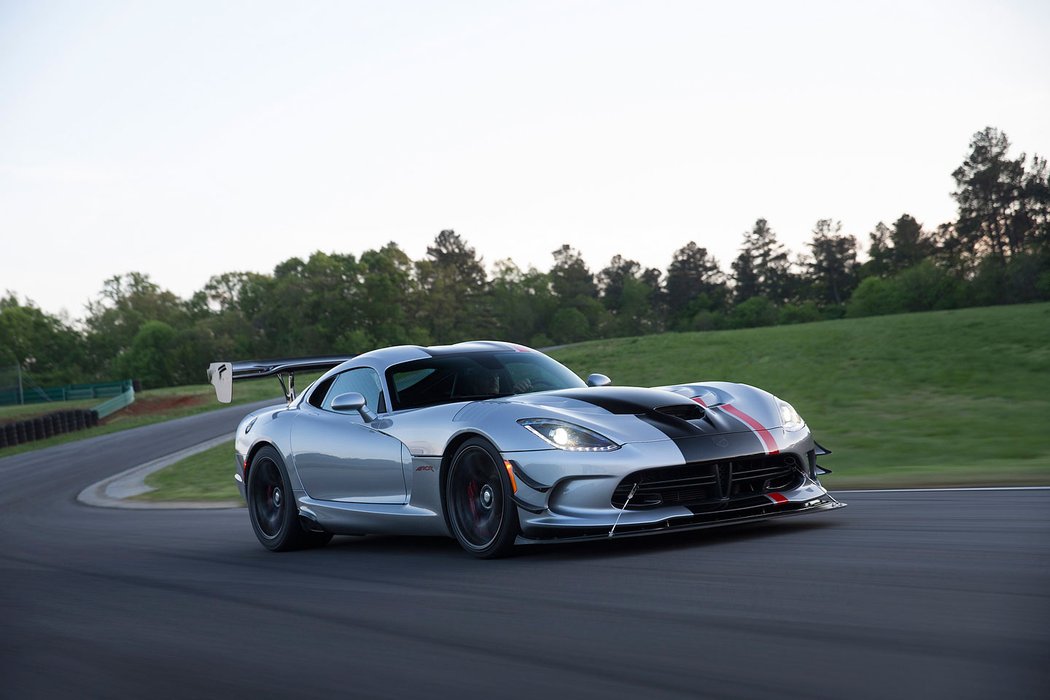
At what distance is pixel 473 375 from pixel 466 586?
7.00 ft

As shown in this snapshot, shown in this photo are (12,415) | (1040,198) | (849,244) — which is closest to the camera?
(12,415)

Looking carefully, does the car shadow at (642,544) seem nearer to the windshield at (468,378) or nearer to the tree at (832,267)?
the windshield at (468,378)

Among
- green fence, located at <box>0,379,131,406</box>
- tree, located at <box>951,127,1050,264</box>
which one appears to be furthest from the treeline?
green fence, located at <box>0,379,131,406</box>

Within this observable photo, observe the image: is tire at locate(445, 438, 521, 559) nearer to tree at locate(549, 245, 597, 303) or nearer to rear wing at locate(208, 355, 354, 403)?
rear wing at locate(208, 355, 354, 403)

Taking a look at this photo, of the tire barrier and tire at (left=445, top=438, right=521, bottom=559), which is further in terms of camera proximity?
the tire barrier

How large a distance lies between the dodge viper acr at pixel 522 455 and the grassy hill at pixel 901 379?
3181 millimetres

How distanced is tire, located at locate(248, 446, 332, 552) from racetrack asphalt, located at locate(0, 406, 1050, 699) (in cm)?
45

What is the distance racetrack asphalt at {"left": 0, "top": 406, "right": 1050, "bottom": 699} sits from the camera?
332cm

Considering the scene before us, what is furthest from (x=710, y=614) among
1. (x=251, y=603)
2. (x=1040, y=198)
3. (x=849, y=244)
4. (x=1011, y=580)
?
(x=849, y=244)

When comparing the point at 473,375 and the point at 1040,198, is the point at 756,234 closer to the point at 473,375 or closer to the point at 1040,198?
the point at 1040,198

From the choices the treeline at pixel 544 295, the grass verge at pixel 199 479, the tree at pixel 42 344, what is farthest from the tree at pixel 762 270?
the grass verge at pixel 199 479

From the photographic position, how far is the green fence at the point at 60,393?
5822 cm

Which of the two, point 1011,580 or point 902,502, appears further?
point 902,502

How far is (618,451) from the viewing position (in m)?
5.76
